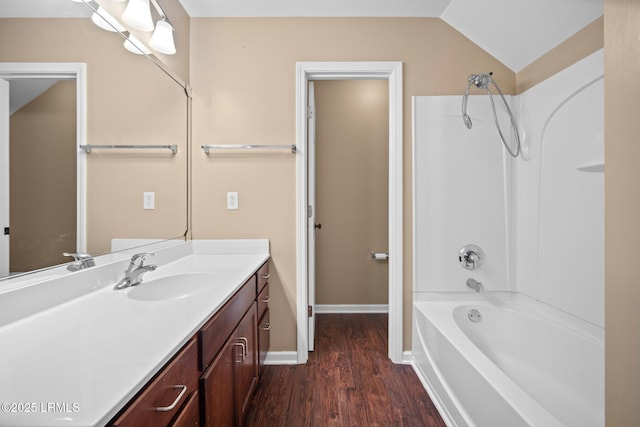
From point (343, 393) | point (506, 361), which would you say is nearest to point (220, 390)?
point (343, 393)

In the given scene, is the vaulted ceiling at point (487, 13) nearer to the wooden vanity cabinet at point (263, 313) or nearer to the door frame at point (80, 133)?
the door frame at point (80, 133)

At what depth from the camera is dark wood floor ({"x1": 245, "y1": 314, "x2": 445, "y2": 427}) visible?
59.6 inches

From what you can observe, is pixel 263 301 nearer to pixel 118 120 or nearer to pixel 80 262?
pixel 80 262

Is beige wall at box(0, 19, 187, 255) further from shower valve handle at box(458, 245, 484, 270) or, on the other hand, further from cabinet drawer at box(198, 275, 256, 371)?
shower valve handle at box(458, 245, 484, 270)

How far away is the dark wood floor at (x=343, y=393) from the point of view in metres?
1.51

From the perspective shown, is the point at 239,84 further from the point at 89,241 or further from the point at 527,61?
the point at 527,61

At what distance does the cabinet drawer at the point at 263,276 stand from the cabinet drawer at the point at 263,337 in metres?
0.19

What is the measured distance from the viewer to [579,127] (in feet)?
5.10

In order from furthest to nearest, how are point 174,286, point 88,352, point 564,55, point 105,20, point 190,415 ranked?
1. point 564,55
2. point 174,286
3. point 105,20
4. point 190,415
5. point 88,352

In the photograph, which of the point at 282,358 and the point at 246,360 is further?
the point at 282,358

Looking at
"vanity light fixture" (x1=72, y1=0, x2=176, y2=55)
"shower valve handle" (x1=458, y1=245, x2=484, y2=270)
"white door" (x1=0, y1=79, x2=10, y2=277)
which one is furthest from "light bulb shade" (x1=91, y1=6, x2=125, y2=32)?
"shower valve handle" (x1=458, y1=245, x2=484, y2=270)

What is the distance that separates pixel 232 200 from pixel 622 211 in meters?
1.90

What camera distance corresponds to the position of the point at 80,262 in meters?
1.12

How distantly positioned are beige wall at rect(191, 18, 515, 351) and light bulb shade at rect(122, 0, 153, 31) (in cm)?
47
